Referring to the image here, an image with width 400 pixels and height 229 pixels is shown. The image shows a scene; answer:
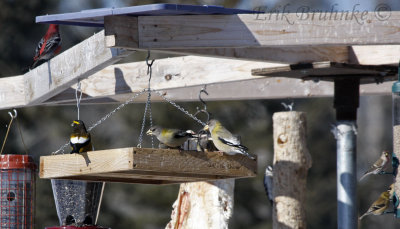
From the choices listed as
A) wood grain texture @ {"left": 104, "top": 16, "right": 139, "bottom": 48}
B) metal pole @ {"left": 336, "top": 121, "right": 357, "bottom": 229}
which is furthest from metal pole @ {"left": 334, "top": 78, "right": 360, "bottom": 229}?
wood grain texture @ {"left": 104, "top": 16, "right": 139, "bottom": 48}

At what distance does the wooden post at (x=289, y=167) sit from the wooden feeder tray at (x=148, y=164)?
2.37m

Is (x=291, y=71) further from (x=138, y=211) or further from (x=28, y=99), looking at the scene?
(x=138, y=211)

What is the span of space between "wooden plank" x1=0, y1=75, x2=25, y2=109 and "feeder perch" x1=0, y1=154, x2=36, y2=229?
0.56 meters

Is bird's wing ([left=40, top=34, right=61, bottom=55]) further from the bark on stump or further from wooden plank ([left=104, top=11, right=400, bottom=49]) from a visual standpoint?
wooden plank ([left=104, top=11, right=400, bottom=49])

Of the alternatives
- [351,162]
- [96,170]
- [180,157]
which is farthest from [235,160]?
[351,162]

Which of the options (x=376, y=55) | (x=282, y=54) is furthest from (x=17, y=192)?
(x=376, y=55)

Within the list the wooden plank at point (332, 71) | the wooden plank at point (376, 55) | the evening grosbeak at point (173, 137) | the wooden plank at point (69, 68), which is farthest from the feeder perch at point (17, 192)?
Result: the wooden plank at point (376, 55)

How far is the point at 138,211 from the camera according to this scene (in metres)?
16.0

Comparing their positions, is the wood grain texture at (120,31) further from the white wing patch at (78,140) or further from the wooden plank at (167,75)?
the wooden plank at (167,75)

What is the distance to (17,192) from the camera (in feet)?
20.6

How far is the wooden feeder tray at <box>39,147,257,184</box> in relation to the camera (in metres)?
4.66

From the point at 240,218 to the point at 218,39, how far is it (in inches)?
457

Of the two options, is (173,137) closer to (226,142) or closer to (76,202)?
(226,142)

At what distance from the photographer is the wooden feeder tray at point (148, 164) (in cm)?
466
